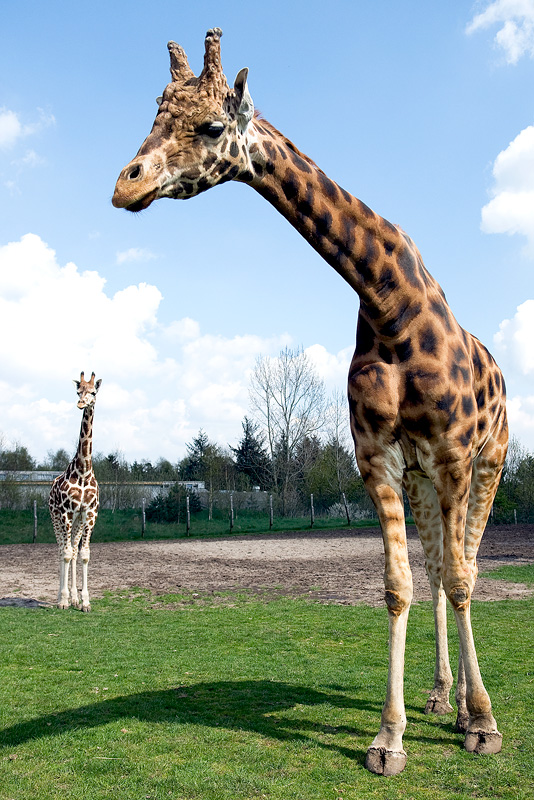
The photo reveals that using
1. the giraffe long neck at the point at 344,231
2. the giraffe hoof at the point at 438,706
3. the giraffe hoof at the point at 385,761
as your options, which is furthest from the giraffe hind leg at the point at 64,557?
the giraffe long neck at the point at 344,231

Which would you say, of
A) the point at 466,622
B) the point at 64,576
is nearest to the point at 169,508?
the point at 64,576

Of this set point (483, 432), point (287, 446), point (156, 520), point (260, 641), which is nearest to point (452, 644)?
point (260, 641)

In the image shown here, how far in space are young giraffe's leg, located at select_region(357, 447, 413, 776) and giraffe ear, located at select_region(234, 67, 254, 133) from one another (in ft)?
7.30

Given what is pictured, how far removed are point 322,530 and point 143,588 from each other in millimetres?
18395

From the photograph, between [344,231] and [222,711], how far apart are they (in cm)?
383

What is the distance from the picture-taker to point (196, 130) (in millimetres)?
3461

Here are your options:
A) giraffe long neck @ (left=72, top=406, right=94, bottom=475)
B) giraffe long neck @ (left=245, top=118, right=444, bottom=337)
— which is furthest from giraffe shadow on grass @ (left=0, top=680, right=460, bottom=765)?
giraffe long neck @ (left=72, top=406, right=94, bottom=475)

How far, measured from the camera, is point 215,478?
3803cm

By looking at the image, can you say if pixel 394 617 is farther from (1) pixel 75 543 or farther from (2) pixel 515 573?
(2) pixel 515 573

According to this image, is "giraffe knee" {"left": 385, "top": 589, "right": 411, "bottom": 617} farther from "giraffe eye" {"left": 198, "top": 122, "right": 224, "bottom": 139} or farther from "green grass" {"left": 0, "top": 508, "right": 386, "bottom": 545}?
"green grass" {"left": 0, "top": 508, "right": 386, "bottom": 545}

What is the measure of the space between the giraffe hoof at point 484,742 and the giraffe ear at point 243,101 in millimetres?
4088

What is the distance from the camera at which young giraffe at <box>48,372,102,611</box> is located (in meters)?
10.9

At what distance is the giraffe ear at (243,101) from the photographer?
137 inches

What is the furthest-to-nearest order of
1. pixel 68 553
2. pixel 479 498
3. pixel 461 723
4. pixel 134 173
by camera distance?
pixel 68 553 → pixel 479 498 → pixel 461 723 → pixel 134 173
